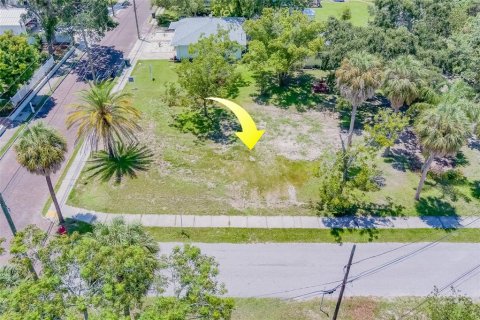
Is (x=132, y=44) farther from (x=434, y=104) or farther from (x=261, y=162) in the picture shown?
(x=434, y=104)

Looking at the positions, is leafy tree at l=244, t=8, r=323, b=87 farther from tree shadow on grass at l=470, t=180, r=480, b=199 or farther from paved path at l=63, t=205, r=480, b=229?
tree shadow on grass at l=470, t=180, r=480, b=199

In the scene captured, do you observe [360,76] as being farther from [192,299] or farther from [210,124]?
[192,299]

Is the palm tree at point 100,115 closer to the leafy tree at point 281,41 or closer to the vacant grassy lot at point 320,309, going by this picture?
the leafy tree at point 281,41

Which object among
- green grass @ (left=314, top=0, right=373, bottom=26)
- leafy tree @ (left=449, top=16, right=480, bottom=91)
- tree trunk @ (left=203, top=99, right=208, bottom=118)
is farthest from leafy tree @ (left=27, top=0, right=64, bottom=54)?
leafy tree @ (left=449, top=16, right=480, bottom=91)

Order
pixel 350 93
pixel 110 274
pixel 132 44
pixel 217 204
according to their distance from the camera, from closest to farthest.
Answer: pixel 110 274
pixel 217 204
pixel 350 93
pixel 132 44

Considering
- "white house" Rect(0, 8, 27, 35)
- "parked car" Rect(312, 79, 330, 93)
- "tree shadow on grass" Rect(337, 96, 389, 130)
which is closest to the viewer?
"tree shadow on grass" Rect(337, 96, 389, 130)

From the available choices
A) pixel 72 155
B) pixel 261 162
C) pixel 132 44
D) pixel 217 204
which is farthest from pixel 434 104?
pixel 132 44

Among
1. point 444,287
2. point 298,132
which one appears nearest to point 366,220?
point 444,287
